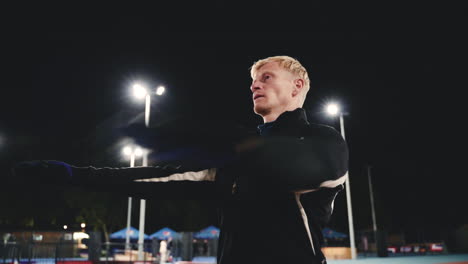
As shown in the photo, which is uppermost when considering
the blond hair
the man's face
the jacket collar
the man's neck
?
the blond hair

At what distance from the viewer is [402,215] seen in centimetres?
4844

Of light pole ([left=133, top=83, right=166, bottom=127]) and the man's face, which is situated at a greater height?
light pole ([left=133, top=83, right=166, bottom=127])

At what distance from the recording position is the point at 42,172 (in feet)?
4.00

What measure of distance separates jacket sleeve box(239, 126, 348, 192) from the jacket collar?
8.8 inches

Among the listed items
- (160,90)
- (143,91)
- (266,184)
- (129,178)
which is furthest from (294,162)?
(143,91)

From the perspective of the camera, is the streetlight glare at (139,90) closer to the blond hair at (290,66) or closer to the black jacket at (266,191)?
the blond hair at (290,66)

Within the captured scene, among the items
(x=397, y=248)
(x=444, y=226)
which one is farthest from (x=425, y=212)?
(x=397, y=248)

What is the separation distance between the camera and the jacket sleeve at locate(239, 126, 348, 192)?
111cm

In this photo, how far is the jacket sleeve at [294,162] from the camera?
1109 mm

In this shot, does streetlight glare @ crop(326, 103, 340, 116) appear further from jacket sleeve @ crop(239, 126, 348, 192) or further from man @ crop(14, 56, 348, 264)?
jacket sleeve @ crop(239, 126, 348, 192)

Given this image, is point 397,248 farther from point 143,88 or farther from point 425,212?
point 143,88

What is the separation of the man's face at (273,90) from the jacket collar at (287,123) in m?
0.10

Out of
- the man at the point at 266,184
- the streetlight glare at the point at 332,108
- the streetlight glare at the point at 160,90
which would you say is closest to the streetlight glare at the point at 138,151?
the man at the point at 266,184

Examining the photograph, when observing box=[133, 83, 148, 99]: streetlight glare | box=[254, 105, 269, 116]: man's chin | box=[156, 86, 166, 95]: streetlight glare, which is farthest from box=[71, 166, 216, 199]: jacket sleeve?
box=[133, 83, 148, 99]: streetlight glare
